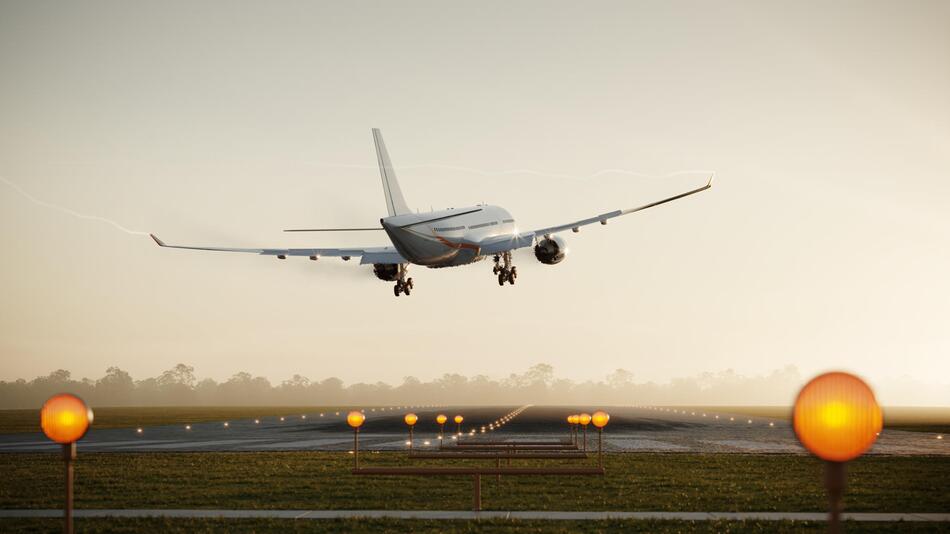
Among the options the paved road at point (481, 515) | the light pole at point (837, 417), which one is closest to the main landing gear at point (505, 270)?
the paved road at point (481, 515)

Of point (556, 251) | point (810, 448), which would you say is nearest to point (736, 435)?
point (556, 251)

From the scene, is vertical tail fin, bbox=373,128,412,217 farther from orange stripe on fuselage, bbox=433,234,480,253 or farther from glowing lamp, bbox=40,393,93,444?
glowing lamp, bbox=40,393,93,444

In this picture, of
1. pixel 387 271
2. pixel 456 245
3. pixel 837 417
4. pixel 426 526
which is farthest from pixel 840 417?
pixel 387 271

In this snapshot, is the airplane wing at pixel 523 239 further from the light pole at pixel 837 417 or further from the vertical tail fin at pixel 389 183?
the light pole at pixel 837 417

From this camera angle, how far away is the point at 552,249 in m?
41.8

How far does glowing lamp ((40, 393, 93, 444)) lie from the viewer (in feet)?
34.8

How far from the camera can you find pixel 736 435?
59375 mm

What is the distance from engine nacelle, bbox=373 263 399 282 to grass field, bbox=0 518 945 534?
20.5m

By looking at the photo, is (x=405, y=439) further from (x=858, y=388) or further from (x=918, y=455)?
(x=858, y=388)

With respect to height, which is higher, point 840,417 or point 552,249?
point 552,249

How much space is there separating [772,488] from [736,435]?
3336 cm

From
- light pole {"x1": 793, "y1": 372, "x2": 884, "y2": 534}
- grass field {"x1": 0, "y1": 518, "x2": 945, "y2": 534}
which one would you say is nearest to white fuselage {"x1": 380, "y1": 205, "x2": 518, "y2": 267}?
grass field {"x1": 0, "y1": 518, "x2": 945, "y2": 534}

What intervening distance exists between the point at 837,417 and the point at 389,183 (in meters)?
36.5

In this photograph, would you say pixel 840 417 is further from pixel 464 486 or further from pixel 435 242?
pixel 435 242
